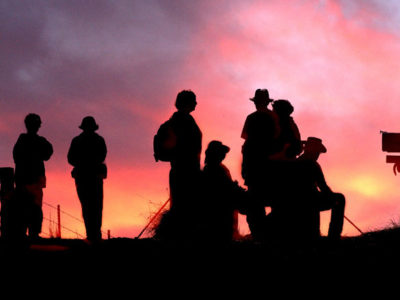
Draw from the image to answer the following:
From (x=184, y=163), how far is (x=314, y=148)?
1.74 metres

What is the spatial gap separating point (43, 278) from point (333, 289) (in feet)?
9.65

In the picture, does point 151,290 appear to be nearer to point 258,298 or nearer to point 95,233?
point 258,298

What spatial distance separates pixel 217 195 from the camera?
8359mm

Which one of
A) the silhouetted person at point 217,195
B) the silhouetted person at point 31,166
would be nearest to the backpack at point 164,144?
the silhouetted person at point 217,195

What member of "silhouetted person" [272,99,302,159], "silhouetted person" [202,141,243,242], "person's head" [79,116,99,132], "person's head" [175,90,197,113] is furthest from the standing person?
"person's head" [79,116,99,132]

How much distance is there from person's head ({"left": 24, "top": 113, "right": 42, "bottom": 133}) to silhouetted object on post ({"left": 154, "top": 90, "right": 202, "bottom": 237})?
7.32 feet

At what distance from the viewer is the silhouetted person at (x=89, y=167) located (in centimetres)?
1003

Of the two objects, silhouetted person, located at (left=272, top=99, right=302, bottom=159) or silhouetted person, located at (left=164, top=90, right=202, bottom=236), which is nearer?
silhouetted person, located at (left=164, top=90, right=202, bottom=236)

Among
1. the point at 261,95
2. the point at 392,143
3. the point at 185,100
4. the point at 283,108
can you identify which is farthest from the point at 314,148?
the point at 392,143

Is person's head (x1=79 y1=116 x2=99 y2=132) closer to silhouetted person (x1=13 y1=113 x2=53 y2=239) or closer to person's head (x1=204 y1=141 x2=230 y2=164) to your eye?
silhouetted person (x1=13 y1=113 x2=53 y2=239)

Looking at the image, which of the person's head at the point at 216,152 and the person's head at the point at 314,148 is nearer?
the person's head at the point at 216,152

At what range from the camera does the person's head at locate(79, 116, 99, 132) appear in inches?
397

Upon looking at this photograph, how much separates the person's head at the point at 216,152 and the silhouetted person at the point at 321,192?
1.19 meters

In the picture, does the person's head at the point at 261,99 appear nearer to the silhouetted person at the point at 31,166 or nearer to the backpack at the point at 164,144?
the backpack at the point at 164,144
